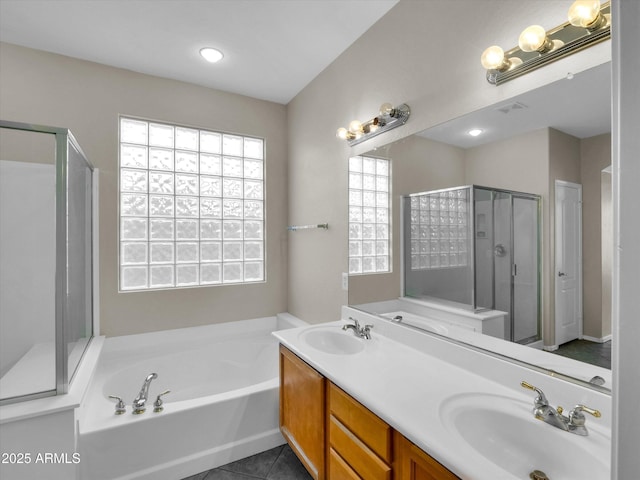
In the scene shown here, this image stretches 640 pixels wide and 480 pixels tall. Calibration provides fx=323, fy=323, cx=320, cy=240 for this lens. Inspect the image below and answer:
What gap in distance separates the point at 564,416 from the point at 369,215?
55.5 inches

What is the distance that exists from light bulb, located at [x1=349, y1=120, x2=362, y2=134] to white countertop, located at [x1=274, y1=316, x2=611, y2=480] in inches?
49.3

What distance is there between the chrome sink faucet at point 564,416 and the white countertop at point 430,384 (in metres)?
0.03

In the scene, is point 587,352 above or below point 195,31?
below

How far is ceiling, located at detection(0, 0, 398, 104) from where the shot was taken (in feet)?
6.16

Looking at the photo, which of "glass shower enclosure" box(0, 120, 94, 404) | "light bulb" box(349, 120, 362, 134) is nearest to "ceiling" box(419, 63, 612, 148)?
"light bulb" box(349, 120, 362, 134)

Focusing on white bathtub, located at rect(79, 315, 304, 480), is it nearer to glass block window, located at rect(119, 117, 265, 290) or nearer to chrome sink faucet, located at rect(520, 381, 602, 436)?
glass block window, located at rect(119, 117, 265, 290)

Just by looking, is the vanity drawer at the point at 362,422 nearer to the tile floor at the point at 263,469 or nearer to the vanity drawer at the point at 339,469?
the vanity drawer at the point at 339,469

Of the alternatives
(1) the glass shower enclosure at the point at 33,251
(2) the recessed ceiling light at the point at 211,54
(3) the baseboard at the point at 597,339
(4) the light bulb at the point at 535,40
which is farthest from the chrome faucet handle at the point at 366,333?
(2) the recessed ceiling light at the point at 211,54

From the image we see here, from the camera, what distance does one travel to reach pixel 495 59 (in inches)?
49.4

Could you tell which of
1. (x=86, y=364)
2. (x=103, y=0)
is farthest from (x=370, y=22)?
(x=86, y=364)

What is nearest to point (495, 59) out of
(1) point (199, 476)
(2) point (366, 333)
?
(2) point (366, 333)

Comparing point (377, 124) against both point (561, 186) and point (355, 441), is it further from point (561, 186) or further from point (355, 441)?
→ point (355, 441)

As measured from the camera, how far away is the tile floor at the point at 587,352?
0.96m

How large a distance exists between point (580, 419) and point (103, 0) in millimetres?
2849
